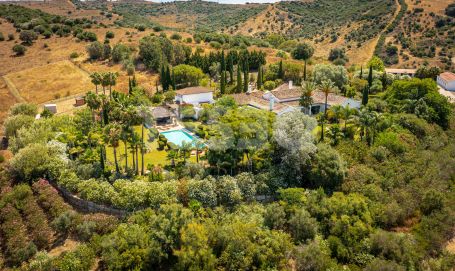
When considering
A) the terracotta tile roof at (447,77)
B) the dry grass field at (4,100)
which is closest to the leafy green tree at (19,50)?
the dry grass field at (4,100)

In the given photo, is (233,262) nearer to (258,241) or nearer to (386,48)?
(258,241)

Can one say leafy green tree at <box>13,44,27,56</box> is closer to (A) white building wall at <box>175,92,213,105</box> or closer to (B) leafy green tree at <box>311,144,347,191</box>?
(A) white building wall at <box>175,92,213,105</box>

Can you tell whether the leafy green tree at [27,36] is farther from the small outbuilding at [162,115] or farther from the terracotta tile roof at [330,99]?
the terracotta tile roof at [330,99]

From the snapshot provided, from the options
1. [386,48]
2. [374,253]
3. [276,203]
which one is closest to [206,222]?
[276,203]

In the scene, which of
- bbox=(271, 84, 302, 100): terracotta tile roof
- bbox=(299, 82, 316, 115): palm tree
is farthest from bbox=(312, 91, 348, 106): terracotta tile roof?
bbox=(299, 82, 316, 115): palm tree

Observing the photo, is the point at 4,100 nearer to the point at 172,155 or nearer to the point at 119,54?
the point at 119,54

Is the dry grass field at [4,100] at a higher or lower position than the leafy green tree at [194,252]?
higher
